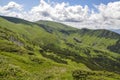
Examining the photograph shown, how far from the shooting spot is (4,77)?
2224 inches

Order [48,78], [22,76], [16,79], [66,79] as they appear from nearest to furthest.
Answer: [16,79] → [22,76] → [48,78] → [66,79]

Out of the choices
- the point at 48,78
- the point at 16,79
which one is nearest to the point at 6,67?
the point at 16,79

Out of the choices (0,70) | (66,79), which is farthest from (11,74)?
(66,79)

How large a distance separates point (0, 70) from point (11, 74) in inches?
110

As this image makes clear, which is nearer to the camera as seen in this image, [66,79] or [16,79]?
[16,79]

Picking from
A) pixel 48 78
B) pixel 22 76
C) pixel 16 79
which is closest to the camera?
pixel 16 79

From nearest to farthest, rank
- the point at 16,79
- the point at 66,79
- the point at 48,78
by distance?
1. the point at 16,79
2. the point at 48,78
3. the point at 66,79

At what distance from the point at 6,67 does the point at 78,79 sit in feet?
452

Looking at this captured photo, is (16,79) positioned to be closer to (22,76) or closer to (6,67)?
(22,76)

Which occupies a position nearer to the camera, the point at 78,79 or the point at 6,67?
the point at 6,67

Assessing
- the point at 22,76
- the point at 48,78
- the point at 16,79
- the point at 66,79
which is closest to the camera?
the point at 16,79

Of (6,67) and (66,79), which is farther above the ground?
(6,67)

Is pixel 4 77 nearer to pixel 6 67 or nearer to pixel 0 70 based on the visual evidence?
pixel 0 70

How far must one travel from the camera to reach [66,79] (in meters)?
194
